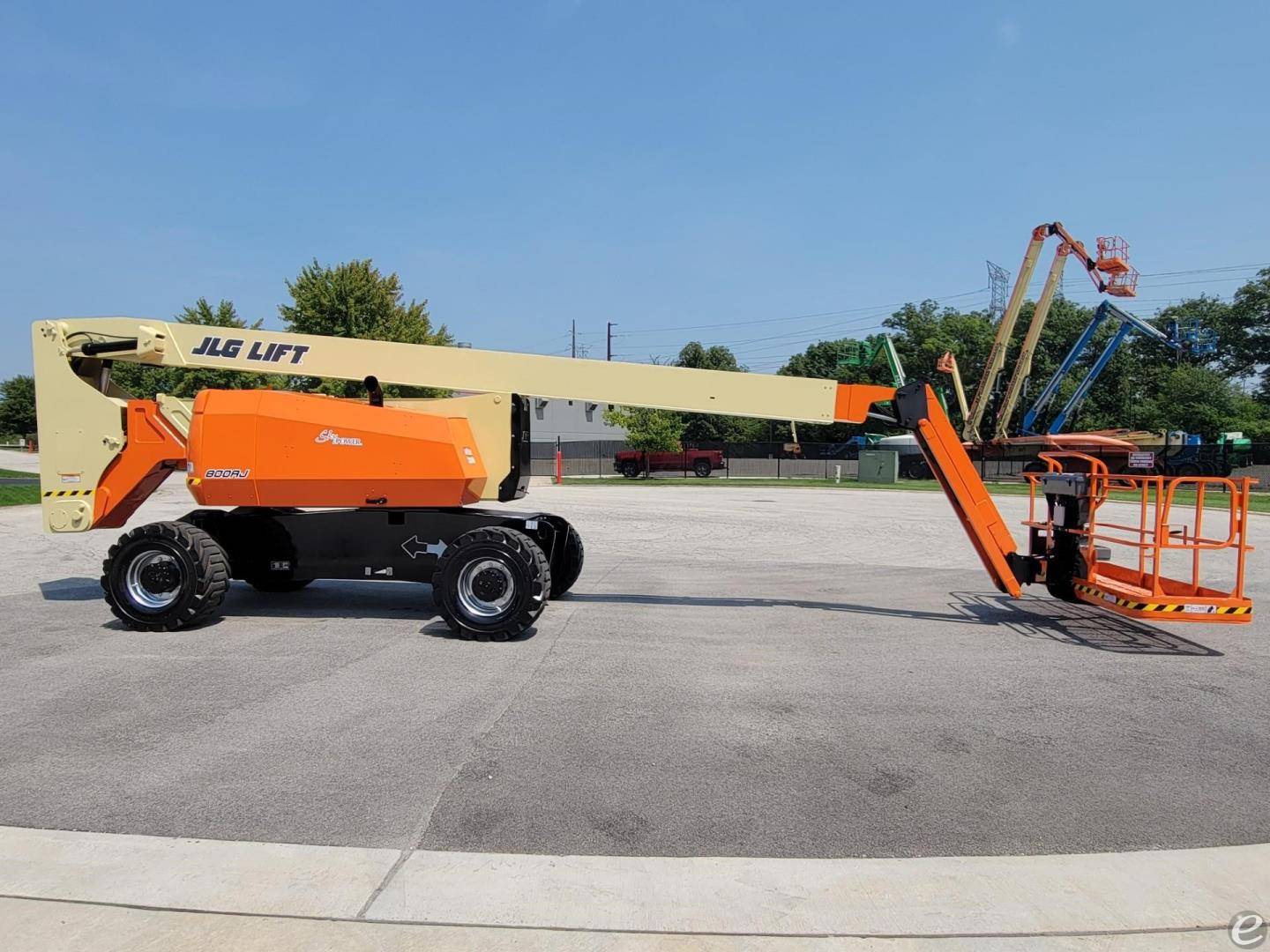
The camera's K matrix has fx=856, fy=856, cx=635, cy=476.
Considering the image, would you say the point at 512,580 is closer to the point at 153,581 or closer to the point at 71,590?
the point at 153,581

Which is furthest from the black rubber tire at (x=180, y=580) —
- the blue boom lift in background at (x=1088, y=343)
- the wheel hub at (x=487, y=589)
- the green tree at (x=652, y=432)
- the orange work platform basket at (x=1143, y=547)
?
the blue boom lift in background at (x=1088, y=343)

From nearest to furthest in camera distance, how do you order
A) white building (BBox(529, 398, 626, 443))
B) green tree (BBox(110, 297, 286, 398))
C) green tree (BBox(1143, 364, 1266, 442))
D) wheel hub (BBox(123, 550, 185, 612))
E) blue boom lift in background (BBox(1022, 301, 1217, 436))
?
wheel hub (BBox(123, 550, 185, 612)), green tree (BBox(110, 297, 286, 398)), blue boom lift in background (BBox(1022, 301, 1217, 436)), green tree (BBox(1143, 364, 1266, 442)), white building (BBox(529, 398, 626, 443))

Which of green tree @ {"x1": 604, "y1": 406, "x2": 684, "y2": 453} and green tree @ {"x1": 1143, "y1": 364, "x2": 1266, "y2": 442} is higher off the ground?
green tree @ {"x1": 1143, "y1": 364, "x2": 1266, "y2": 442}

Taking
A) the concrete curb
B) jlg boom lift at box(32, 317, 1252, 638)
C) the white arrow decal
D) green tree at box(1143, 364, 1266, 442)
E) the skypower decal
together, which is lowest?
the concrete curb

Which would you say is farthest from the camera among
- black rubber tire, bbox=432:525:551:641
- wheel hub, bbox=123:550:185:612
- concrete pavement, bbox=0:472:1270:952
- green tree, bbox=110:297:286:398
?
green tree, bbox=110:297:286:398

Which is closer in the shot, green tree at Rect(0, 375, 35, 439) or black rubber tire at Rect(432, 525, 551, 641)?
black rubber tire at Rect(432, 525, 551, 641)

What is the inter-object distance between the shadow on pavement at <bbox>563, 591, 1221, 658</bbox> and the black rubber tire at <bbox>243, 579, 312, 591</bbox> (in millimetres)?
3369

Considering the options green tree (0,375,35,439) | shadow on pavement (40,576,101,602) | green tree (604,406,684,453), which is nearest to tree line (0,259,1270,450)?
green tree (604,406,684,453)

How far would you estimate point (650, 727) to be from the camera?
5.56 m

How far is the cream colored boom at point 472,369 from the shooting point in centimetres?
893

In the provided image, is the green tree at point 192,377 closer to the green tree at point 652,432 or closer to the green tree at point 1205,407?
the green tree at point 652,432

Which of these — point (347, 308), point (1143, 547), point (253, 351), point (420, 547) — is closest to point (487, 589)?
point (420, 547)

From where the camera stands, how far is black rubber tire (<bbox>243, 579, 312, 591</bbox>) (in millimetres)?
10156

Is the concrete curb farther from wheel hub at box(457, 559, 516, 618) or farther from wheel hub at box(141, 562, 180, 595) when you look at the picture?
wheel hub at box(141, 562, 180, 595)
